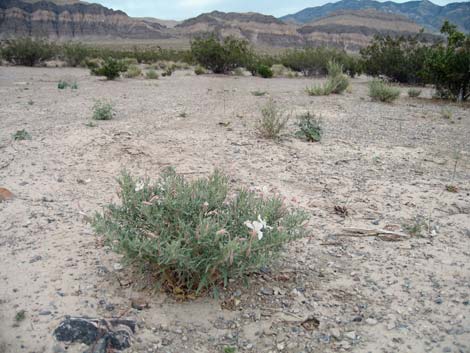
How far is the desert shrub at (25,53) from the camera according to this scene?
21312mm

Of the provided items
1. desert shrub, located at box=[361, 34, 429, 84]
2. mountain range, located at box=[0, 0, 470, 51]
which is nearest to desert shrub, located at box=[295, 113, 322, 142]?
desert shrub, located at box=[361, 34, 429, 84]

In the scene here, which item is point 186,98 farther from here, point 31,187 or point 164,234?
point 164,234

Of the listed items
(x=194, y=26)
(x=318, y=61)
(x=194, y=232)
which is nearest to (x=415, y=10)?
(x=194, y=26)

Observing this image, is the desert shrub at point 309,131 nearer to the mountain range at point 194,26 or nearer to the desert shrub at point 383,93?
the desert shrub at point 383,93

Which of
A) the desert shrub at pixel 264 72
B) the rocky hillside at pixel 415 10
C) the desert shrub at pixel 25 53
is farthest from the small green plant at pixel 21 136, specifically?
the rocky hillside at pixel 415 10

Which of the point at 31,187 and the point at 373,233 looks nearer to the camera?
the point at 373,233

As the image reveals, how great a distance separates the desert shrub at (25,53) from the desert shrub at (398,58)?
618 inches

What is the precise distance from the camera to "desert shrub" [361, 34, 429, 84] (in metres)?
16.5

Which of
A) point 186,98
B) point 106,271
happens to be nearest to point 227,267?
point 106,271

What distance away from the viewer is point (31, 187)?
14.6ft

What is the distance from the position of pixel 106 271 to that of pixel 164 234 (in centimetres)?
69

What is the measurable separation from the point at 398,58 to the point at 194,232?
54.4 ft

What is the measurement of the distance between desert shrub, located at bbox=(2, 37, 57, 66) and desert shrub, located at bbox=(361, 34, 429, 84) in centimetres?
1570

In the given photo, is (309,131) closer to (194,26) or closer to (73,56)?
(73,56)
